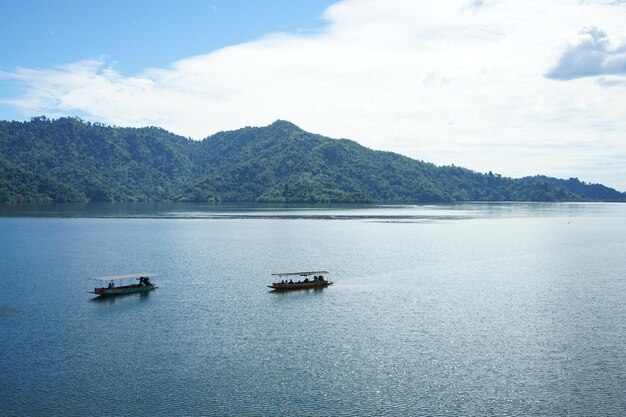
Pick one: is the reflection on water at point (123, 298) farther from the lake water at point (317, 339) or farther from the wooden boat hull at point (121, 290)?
the lake water at point (317, 339)

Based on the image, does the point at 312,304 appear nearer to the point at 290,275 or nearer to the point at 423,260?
the point at 290,275

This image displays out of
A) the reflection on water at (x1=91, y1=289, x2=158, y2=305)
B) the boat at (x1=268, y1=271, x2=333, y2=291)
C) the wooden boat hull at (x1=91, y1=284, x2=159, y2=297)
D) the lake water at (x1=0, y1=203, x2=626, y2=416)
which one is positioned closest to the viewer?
the lake water at (x1=0, y1=203, x2=626, y2=416)

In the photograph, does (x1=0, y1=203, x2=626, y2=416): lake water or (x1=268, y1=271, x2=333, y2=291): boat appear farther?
(x1=268, y1=271, x2=333, y2=291): boat

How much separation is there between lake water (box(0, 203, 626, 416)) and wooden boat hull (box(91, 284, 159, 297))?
5.20ft

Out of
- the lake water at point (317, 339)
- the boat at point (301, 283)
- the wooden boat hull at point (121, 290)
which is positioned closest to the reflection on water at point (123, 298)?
the wooden boat hull at point (121, 290)

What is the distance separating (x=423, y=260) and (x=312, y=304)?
51838 mm

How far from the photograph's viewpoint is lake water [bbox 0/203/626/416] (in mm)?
46188

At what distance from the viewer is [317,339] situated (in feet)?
205

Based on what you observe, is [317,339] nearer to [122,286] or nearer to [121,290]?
[121,290]

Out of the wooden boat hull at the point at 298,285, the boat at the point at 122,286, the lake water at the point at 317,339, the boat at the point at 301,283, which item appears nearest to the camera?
the lake water at the point at 317,339

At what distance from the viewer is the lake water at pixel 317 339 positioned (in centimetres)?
4619

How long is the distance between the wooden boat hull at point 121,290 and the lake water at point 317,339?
62.4 inches

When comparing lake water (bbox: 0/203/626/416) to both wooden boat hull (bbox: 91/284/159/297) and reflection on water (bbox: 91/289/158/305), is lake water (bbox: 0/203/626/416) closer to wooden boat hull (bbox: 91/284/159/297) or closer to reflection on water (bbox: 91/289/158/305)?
reflection on water (bbox: 91/289/158/305)

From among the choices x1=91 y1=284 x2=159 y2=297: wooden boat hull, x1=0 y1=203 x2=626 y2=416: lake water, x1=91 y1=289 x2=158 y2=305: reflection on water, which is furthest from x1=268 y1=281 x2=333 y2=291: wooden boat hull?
x1=91 y1=289 x2=158 y2=305: reflection on water
